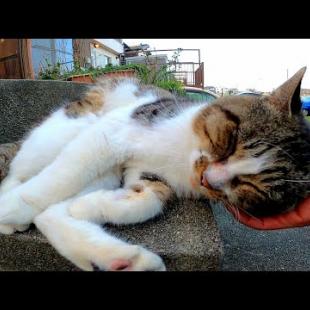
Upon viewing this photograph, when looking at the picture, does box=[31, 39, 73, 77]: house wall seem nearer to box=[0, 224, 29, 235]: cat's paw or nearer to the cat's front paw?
box=[0, 224, 29, 235]: cat's paw

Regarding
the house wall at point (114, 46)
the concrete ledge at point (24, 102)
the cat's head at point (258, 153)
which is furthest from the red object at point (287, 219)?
the house wall at point (114, 46)

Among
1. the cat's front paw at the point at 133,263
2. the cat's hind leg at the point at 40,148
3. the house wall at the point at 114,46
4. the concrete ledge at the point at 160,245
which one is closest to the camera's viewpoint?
the cat's front paw at the point at 133,263

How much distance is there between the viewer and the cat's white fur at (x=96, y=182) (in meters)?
1.14

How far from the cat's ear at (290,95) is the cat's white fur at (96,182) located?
355 millimetres

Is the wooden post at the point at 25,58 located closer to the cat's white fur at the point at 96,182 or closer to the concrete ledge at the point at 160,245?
the cat's white fur at the point at 96,182

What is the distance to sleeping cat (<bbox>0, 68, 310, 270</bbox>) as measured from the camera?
1233 millimetres

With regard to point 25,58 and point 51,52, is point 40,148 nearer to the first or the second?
point 25,58

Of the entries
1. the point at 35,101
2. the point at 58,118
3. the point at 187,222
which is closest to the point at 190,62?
the point at 35,101

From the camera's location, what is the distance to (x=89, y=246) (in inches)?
44.2

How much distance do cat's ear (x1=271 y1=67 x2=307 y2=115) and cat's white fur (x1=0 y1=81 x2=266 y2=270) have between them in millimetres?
355

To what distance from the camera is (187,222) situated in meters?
1.45

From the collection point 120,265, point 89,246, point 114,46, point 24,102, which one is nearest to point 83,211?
point 89,246
